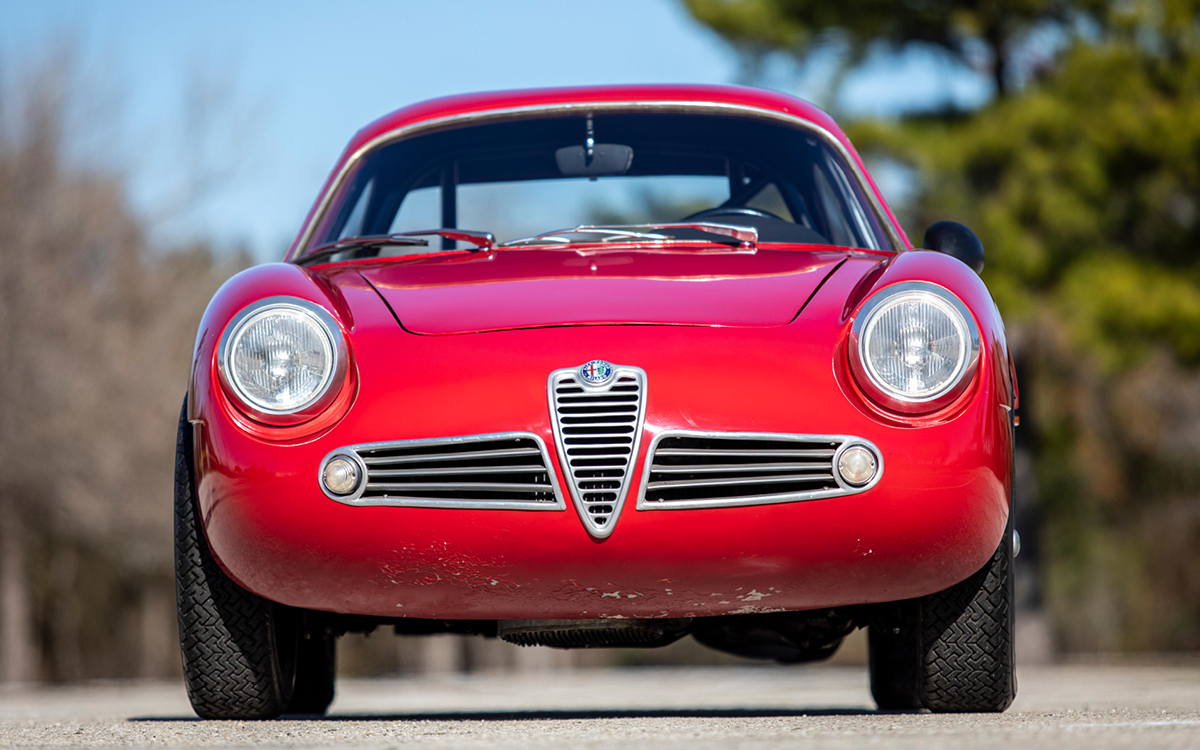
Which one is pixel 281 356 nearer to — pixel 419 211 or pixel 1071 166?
pixel 419 211

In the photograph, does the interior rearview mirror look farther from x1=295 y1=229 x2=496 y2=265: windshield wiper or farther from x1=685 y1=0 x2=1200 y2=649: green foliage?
x1=685 y1=0 x2=1200 y2=649: green foliage

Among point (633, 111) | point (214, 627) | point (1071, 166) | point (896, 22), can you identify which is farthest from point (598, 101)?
point (896, 22)

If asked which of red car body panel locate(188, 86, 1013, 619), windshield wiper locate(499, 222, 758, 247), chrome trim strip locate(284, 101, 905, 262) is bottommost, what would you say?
red car body panel locate(188, 86, 1013, 619)

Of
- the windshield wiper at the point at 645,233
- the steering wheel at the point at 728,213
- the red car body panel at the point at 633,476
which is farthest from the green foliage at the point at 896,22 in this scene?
the red car body panel at the point at 633,476

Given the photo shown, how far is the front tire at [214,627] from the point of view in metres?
3.40

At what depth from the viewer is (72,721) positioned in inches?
148

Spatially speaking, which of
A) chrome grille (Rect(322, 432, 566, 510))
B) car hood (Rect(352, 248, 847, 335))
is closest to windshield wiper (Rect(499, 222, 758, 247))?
car hood (Rect(352, 248, 847, 335))

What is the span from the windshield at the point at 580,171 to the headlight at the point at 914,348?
4.05 feet

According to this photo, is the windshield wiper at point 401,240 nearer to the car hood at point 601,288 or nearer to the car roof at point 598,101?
the car hood at point 601,288

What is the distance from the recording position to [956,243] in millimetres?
4156

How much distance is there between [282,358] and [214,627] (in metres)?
0.69

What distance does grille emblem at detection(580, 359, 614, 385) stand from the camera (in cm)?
304

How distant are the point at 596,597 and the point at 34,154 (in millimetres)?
18223

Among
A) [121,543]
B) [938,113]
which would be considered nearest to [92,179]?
[121,543]
